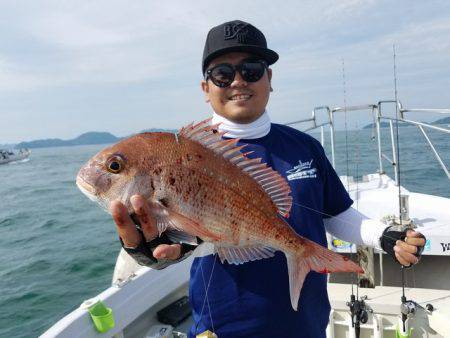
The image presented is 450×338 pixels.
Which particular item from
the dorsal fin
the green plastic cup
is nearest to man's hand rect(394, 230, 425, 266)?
the dorsal fin

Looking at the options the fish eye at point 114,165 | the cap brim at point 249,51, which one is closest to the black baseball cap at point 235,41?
the cap brim at point 249,51

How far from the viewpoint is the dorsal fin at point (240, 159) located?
171 centimetres

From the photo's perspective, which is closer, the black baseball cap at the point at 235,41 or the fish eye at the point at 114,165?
the fish eye at the point at 114,165

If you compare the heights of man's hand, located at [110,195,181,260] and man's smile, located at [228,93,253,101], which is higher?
man's smile, located at [228,93,253,101]

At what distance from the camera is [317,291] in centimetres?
223

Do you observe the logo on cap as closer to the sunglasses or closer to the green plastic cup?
the sunglasses

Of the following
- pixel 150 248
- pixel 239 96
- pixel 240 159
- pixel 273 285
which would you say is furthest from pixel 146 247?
pixel 239 96

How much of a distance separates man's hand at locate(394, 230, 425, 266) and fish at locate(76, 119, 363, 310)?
0.47m

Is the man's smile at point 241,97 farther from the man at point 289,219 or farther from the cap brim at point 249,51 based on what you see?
the cap brim at point 249,51

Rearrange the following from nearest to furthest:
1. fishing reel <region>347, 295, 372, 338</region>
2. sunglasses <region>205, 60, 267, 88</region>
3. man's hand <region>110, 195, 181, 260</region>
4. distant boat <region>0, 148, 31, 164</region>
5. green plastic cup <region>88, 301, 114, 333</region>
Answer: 1. man's hand <region>110, 195, 181, 260</region>
2. sunglasses <region>205, 60, 267, 88</region>
3. green plastic cup <region>88, 301, 114, 333</region>
4. fishing reel <region>347, 295, 372, 338</region>
5. distant boat <region>0, 148, 31, 164</region>

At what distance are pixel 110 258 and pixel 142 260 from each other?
10.9 meters

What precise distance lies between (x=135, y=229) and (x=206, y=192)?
355mm

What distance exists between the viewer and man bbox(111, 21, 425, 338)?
206 cm

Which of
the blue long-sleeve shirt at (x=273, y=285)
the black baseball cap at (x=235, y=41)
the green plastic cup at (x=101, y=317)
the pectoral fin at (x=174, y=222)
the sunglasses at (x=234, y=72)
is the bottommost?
the green plastic cup at (x=101, y=317)
